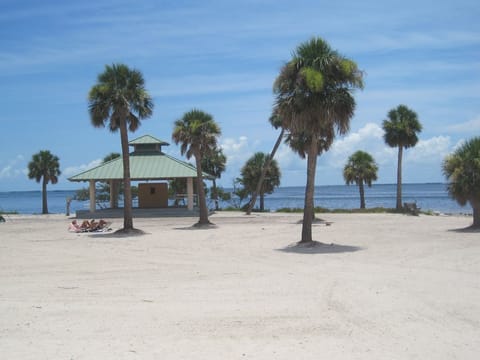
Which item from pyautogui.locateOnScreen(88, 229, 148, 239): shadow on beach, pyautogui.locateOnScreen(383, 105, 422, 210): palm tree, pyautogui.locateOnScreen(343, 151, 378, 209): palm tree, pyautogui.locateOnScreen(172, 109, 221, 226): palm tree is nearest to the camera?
pyautogui.locateOnScreen(88, 229, 148, 239): shadow on beach

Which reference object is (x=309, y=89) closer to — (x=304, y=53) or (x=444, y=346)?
(x=304, y=53)

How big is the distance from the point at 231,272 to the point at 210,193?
45348 millimetres

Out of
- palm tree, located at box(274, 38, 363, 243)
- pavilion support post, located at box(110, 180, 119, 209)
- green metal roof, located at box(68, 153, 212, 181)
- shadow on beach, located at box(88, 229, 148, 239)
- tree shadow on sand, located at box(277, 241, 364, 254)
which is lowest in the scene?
shadow on beach, located at box(88, 229, 148, 239)

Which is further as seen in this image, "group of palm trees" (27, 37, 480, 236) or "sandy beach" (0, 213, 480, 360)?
"group of palm trees" (27, 37, 480, 236)

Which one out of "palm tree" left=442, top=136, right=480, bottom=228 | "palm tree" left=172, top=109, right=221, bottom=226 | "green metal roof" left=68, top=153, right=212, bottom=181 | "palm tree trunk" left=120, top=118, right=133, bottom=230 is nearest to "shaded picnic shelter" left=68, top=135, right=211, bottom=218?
"green metal roof" left=68, top=153, right=212, bottom=181

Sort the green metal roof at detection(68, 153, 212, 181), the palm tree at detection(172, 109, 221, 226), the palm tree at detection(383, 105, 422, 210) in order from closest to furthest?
1. the palm tree at detection(172, 109, 221, 226)
2. the green metal roof at detection(68, 153, 212, 181)
3. the palm tree at detection(383, 105, 422, 210)

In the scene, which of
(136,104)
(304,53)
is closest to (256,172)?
(136,104)

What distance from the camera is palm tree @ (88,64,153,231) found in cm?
2580

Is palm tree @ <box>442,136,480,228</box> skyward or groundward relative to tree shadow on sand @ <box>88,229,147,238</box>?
skyward

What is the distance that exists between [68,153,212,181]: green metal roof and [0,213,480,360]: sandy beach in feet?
64.9

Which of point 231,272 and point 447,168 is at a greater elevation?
point 447,168

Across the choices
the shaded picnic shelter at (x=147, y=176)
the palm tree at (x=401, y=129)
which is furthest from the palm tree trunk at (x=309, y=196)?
the palm tree at (x=401, y=129)

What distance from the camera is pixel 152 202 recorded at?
44.0 metres

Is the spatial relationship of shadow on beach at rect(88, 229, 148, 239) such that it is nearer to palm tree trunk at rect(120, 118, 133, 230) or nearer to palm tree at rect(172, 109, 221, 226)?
palm tree trunk at rect(120, 118, 133, 230)
